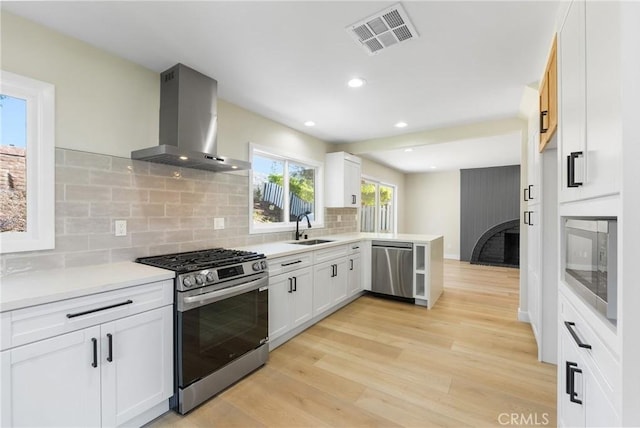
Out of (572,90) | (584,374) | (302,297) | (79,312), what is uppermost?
(572,90)

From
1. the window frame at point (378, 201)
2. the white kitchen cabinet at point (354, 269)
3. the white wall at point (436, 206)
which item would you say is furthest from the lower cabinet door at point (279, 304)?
the white wall at point (436, 206)

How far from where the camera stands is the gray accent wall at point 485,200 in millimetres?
6816

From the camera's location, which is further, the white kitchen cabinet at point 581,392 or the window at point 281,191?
the window at point 281,191

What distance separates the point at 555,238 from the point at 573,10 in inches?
71.1

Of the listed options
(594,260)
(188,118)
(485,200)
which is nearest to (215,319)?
(188,118)

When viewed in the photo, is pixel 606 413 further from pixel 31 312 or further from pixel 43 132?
pixel 43 132

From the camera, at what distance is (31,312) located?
130 centimetres

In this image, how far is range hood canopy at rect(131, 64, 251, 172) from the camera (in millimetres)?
2266

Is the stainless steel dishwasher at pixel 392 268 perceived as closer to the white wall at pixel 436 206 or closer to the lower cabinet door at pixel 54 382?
the lower cabinet door at pixel 54 382

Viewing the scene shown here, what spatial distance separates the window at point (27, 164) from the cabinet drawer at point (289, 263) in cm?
156

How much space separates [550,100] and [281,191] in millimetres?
2914

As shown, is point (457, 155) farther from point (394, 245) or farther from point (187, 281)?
point (187, 281)

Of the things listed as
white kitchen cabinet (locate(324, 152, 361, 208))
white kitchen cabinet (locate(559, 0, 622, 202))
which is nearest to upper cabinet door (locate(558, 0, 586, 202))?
white kitchen cabinet (locate(559, 0, 622, 202))

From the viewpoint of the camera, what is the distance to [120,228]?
7.02ft
